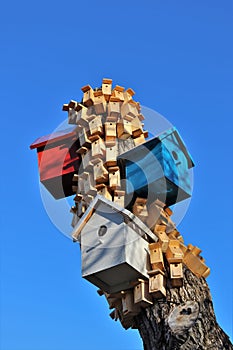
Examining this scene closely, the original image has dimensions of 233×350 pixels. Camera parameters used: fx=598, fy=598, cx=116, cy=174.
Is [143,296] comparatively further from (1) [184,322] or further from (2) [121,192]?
(2) [121,192]

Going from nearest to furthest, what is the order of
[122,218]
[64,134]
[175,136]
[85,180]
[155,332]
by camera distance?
[155,332] → [122,218] → [85,180] → [175,136] → [64,134]

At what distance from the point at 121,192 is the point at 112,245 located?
1.57ft

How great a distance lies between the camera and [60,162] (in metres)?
5.27

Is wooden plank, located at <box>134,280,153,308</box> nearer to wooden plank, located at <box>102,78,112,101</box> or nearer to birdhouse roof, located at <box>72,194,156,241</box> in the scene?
birdhouse roof, located at <box>72,194,156,241</box>

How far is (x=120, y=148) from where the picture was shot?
187 inches

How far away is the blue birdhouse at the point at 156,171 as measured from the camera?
4.61 meters

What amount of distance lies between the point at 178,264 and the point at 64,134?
1914mm

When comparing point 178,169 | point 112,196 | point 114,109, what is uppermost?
point 114,109

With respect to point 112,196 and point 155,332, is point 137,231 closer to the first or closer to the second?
point 112,196

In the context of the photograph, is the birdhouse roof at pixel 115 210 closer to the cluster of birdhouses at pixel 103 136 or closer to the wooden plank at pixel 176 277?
the cluster of birdhouses at pixel 103 136

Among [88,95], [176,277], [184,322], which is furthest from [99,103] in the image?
[184,322]

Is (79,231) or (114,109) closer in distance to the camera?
(79,231)

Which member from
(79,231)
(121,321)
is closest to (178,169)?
(79,231)

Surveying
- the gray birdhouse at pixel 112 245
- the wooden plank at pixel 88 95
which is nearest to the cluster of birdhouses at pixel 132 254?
the gray birdhouse at pixel 112 245
